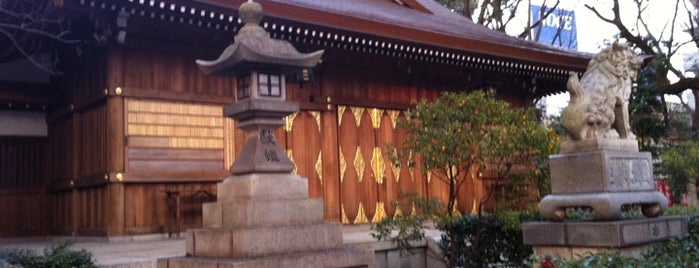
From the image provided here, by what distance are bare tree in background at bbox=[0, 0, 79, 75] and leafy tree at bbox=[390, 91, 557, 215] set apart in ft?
16.8

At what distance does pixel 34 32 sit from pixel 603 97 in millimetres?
7596

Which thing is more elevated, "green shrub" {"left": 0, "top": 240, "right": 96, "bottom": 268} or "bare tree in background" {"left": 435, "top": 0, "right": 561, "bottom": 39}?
"bare tree in background" {"left": 435, "top": 0, "right": 561, "bottom": 39}

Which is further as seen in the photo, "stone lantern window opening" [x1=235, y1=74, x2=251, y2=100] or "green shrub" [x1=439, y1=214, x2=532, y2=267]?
"green shrub" [x1=439, y1=214, x2=532, y2=267]

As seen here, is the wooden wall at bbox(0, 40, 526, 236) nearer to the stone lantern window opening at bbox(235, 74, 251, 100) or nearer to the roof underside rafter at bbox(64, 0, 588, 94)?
the roof underside rafter at bbox(64, 0, 588, 94)

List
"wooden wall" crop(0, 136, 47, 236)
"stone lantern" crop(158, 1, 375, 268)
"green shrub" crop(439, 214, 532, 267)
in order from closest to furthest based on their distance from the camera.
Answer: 1. "stone lantern" crop(158, 1, 375, 268)
2. "green shrub" crop(439, 214, 532, 267)
3. "wooden wall" crop(0, 136, 47, 236)

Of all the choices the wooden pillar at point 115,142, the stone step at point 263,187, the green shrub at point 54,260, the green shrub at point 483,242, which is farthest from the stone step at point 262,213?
the wooden pillar at point 115,142

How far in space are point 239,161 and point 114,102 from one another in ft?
15.9

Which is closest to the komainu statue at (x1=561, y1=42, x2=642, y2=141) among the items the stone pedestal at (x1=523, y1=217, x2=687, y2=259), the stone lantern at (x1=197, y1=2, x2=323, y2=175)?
the stone pedestal at (x1=523, y1=217, x2=687, y2=259)

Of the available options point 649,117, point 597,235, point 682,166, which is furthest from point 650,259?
point 649,117

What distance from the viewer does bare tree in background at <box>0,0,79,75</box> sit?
975cm

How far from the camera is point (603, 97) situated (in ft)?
23.2

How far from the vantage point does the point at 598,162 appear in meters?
6.66

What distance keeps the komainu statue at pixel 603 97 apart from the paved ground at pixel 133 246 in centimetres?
377

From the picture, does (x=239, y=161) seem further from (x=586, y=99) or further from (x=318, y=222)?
(x=586, y=99)
